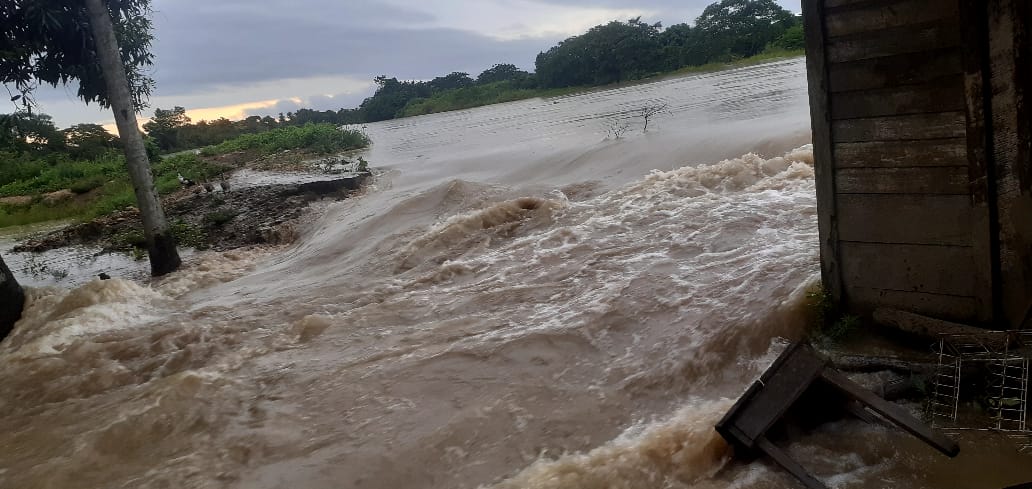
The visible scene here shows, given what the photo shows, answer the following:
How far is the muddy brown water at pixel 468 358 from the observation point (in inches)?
138

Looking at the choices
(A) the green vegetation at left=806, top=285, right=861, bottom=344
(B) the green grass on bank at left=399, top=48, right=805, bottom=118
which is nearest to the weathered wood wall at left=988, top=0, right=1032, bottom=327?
(A) the green vegetation at left=806, top=285, right=861, bottom=344

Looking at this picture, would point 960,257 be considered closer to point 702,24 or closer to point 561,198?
point 561,198

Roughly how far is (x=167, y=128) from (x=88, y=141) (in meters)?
10.1

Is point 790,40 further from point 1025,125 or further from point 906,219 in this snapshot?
point 1025,125

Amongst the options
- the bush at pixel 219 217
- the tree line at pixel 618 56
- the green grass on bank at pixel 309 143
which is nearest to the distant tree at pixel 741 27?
the tree line at pixel 618 56

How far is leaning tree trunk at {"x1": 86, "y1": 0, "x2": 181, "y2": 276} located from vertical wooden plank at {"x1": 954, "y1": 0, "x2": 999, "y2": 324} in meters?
9.31

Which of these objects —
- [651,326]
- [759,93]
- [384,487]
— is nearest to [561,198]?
[651,326]

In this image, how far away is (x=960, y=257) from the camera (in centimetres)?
366

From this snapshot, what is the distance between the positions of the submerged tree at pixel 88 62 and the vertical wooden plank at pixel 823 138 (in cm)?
866

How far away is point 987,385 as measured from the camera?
3.26 metres

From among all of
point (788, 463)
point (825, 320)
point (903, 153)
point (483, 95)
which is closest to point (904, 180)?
point (903, 153)

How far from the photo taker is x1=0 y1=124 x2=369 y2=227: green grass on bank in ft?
54.3

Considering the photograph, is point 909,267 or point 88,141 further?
point 88,141

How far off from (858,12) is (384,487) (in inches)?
152
